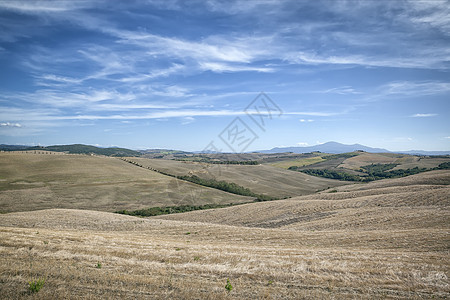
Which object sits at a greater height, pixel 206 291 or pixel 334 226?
pixel 206 291

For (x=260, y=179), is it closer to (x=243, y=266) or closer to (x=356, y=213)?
(x=356, y=213)

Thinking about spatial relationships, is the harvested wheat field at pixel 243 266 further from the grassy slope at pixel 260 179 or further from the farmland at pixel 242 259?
the grassy slope at pixel 260 179

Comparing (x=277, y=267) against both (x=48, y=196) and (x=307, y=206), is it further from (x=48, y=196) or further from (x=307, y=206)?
(x=48, y=196)

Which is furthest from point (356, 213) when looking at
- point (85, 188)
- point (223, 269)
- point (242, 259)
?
point (85, 188)

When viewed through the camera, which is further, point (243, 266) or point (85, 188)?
point (85, 188)

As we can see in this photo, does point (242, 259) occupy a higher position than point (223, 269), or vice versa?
point (223, 269)

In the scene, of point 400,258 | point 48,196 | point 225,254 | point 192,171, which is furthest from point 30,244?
point 192,171

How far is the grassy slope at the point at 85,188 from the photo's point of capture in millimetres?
50094

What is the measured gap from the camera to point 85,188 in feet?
197

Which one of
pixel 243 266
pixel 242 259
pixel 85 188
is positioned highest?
pixel 243 266

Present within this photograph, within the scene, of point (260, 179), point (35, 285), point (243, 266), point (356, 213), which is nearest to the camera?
point (35, 285)

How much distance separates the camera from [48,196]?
52.2 m

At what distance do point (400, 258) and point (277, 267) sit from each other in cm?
633

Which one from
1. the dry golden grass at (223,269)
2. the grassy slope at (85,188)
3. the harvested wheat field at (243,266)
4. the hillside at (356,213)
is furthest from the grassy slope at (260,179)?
the dry golden grass at (223,269)
